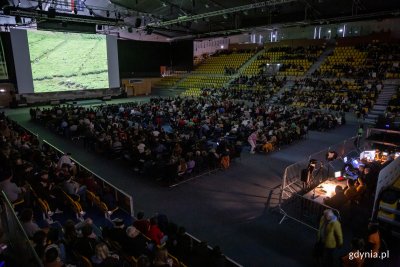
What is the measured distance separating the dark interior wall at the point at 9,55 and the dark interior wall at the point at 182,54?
19284mm

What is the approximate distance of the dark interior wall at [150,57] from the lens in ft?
112

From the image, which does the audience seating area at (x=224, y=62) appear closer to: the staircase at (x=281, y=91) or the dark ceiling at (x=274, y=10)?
the dark ceiling at (x=274, y=10)

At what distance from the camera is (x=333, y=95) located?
76.4 feet

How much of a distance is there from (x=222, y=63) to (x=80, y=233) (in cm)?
3351

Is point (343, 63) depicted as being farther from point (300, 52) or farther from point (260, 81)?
point (260, 81)

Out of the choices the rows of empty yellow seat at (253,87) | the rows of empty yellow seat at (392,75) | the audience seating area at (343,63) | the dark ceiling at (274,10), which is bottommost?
the rows of empty yellow seat at (253,87)

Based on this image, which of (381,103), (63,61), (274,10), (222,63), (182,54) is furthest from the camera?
(182,54)

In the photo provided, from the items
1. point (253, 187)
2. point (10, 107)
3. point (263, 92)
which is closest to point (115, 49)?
point (10, 107)

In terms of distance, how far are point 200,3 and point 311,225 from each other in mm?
23106

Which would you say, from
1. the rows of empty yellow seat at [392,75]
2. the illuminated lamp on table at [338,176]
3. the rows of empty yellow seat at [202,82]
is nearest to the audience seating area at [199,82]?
the rows of empty yellow seat at [202,82]

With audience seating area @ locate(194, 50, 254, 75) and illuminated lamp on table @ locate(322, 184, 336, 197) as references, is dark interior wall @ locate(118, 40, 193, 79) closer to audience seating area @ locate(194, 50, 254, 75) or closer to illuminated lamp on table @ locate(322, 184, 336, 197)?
audience seating area @ locate(194, 50, 254, 75)

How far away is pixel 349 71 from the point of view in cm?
2536

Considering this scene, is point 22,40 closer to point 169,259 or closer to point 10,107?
point 10,107

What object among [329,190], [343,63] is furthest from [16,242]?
[343,63]
